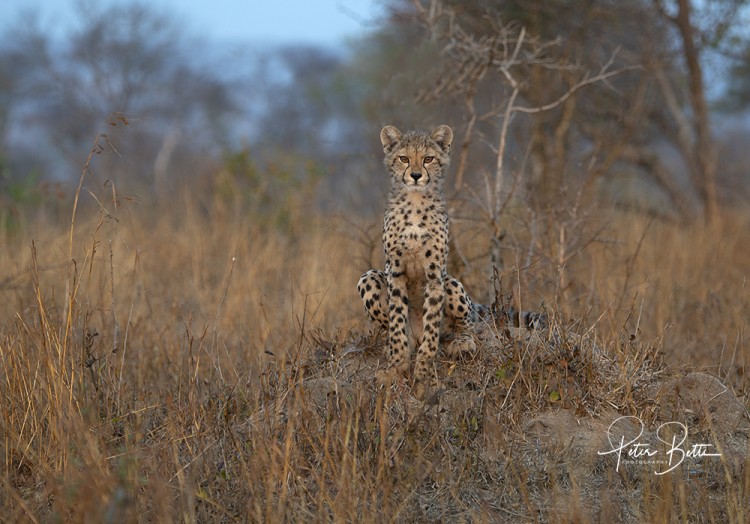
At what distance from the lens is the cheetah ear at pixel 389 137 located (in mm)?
4121

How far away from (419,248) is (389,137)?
1.75 ft

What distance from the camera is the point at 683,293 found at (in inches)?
249

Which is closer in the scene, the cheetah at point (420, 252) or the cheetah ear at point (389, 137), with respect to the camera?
the cheetah at point (420, 252)

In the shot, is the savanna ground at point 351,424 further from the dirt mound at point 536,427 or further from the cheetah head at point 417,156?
the cheetah head at point 417,156

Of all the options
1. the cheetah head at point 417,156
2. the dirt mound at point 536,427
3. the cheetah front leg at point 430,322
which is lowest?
the dirt mound at point 536,427

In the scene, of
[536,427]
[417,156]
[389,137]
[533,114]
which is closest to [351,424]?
[536,427]

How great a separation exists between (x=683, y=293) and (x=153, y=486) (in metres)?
4.41

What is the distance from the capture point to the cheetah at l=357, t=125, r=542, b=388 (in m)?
4.02

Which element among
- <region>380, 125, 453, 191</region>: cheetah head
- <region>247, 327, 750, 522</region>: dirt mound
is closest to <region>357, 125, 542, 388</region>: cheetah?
<region>380, 125, 453, 191</region>: cheetah head

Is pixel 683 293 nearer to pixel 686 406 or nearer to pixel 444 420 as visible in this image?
pixel 686 406

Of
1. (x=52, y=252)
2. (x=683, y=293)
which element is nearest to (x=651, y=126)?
(x=683, y=293)

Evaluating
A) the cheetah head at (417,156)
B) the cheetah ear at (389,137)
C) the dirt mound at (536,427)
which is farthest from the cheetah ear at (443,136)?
the dirt mound at (536,427)

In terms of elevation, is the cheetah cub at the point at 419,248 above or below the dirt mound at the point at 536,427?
above

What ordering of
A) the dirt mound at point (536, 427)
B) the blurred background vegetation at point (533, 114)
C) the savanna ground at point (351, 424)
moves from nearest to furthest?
the savanna ground at point (351, 424) → the dirt mound at point (536, 427) → the blurred background vegetation at point (533, 114)
